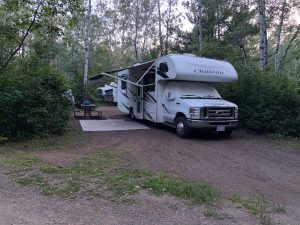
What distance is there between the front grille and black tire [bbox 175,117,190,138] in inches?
29.2

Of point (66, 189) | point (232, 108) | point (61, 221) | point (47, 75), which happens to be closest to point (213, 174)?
point (66, 189)

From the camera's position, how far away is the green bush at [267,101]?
12.3 meters

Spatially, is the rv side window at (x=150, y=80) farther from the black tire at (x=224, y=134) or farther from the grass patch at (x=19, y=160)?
the grass patch at (x=19, y=160)

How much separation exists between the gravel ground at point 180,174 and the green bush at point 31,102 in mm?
1300

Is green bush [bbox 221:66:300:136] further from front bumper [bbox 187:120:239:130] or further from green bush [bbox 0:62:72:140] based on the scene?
green bush [bbox 0:62:72:140]

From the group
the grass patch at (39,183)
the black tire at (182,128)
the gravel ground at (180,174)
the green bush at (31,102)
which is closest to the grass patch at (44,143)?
the green bush at (31,102)

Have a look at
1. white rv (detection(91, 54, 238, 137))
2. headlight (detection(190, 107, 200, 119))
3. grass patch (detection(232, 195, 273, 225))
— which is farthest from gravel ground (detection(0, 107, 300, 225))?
headlight (detection(190, 107, 200, 119))

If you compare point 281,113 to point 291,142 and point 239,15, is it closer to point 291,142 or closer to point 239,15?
point 291,142

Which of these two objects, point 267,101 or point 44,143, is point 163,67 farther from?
point 44,143

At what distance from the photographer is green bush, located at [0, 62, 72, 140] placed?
1075 centimetres

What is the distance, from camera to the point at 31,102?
11188 mm

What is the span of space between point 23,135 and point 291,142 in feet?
28.0

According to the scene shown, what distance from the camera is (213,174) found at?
7.30m

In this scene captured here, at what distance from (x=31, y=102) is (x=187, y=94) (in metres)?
5.33
